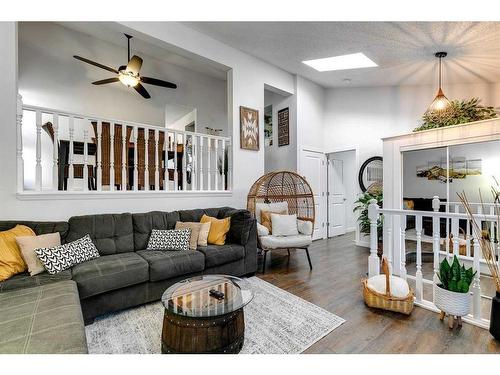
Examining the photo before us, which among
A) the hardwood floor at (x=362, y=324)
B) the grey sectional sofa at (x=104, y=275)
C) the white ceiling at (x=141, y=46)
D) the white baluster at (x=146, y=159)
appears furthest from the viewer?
the white ceiling at (x=141, y=46)

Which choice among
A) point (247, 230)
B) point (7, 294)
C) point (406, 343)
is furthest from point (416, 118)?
point (7, 294)

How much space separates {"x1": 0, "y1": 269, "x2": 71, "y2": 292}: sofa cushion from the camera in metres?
1.98

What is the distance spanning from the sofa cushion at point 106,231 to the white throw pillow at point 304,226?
239 centimetres

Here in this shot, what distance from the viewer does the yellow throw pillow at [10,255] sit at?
82.4 inches

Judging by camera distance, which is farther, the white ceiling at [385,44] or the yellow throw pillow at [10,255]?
the white ceiling at [385,44]

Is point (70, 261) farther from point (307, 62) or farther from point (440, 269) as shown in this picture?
point (307, 62)

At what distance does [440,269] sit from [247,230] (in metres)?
2.04

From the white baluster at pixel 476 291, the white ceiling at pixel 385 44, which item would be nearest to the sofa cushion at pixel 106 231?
the white ceiling at pixel 385 44

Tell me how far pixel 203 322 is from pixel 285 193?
137 inches

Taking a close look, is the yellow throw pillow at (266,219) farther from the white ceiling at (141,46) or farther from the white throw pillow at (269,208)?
the white ceiling at (141,46)

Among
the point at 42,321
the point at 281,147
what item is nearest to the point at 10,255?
the point at 42,321

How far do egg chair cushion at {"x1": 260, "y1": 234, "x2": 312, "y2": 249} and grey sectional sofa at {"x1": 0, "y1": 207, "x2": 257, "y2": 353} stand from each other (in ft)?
0.76

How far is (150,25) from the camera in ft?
11.5

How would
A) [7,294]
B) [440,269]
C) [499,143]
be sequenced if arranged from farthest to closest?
1. [499,143]
2. [440,269]
3. [7,294]
